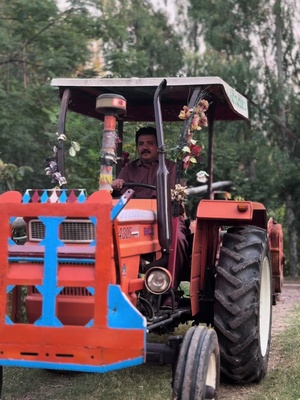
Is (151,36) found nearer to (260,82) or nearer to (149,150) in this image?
(260,82)

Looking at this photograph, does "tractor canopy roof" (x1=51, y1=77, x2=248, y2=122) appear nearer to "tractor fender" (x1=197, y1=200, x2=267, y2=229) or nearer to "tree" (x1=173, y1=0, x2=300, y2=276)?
"tractor fender" (x1=197, y1=200, x2=267, y2=229)

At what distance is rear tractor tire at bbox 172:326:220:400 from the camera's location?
3535mm

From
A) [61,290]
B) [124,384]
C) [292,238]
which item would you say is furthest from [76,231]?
[292,238]

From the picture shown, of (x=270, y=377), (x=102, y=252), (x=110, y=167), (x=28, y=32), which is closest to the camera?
(x=102, y=252)

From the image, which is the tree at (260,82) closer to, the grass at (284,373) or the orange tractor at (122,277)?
the grass at (284,373)

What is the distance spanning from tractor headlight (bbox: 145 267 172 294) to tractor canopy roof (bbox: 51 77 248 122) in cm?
155

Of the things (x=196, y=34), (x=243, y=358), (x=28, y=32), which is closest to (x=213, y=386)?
(x=243, y=358)

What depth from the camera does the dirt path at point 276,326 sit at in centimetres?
461

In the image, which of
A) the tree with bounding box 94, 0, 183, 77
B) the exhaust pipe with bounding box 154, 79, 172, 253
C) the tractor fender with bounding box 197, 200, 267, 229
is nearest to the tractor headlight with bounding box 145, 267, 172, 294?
the exhaust pipe with bounding box 154, 79, 172, 253

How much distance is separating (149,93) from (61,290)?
95.5 inches

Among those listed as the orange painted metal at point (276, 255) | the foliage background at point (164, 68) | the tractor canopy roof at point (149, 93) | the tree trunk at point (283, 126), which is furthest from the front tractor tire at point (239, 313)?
the tree trunk at point (283, 126)

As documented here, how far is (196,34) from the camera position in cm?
1959

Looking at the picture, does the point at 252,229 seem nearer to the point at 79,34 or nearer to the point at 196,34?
the point at 79,34

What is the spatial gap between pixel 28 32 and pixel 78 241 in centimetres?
978
